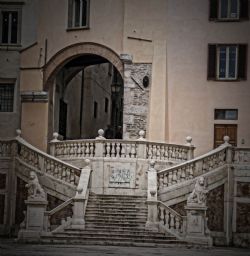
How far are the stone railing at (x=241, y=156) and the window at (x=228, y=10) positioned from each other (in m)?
6.63

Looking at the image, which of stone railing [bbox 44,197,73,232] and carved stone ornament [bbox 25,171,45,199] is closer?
stone railing [bbox 44,197,73,232]

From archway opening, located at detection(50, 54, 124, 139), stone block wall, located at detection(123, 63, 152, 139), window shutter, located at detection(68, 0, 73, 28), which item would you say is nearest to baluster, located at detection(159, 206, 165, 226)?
stone block wall, located at detection(123, 63, 152, 139)

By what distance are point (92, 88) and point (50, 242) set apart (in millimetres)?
16876

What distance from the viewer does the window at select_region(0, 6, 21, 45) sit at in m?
30.6

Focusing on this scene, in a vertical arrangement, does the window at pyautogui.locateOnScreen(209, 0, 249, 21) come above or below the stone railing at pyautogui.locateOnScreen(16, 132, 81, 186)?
above

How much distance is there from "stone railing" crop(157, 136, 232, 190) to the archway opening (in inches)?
319

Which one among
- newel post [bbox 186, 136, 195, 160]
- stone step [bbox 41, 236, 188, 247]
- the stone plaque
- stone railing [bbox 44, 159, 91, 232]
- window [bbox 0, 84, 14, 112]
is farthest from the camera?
window [bbox 0, 84, 14, 112]

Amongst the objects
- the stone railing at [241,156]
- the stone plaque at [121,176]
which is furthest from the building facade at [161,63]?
the stone railing at [241,156]

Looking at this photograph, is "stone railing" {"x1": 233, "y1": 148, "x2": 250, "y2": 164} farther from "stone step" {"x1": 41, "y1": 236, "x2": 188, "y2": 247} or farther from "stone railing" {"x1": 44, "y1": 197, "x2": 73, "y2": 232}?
"stone railing" {"x1": 44, "y1": 197, "x2": 73, "y2": 232}

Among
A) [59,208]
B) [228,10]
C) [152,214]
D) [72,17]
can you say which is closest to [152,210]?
[152,214]

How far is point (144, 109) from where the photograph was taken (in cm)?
2823

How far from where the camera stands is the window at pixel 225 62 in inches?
1114

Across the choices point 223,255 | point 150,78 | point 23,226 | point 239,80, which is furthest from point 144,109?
point 223,255

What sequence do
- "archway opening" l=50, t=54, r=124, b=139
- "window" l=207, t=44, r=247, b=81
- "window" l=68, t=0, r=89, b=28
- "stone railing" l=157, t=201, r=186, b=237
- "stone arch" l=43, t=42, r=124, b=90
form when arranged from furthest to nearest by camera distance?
"archway opening" l=50, t=54, r=124, b=139 → "window" l=68, t=0, r=89, b=28 → "stone arch" l=43, t=42, r=124, b=90 → "window" l=207, t=44, r=247, b=81 → "stone railing" l=157, t=201, r=186, b=237
